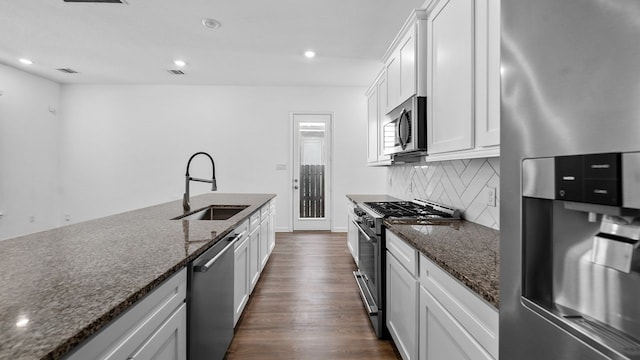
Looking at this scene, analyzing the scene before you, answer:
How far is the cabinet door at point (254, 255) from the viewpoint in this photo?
247 cm

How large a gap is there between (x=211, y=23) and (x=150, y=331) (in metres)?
3.28

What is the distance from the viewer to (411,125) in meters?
2.05

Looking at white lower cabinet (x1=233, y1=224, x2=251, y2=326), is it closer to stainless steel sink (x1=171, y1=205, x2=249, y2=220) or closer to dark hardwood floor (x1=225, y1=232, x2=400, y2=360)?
dark hardwood floor (x1=225, y1=232, x2=400, y2=360)

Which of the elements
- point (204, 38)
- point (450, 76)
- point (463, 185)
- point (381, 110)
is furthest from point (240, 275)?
point (204, 38)

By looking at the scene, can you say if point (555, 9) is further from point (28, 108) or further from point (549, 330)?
point (28, 108)

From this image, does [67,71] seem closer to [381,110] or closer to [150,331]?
[381,110]

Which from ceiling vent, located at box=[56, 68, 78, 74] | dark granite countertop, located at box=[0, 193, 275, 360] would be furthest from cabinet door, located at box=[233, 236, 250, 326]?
ceiling vent, located at box=[56, 68, 78, 74]

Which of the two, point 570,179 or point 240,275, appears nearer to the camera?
point 570,179

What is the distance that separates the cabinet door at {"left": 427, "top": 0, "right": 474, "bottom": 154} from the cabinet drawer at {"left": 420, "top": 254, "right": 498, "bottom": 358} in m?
0.67

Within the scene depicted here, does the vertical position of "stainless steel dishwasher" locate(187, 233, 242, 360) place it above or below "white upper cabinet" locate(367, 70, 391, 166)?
below

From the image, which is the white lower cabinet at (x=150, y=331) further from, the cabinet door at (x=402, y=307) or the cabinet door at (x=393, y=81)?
the cabinet door at (x=393, y=81)

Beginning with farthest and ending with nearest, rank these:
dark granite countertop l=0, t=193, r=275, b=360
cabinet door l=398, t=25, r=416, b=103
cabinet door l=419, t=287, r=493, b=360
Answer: cabinet door l=398, t=25, r=416, b=103 → cabinet door l=419, t=287, r=493, b=360 → dark granite countertop l=0, t=193, r=275, b=360

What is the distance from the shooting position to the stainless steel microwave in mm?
1990

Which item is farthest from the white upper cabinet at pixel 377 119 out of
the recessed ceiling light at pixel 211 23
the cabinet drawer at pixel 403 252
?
the recessed ceiling light at pixel 211 23
